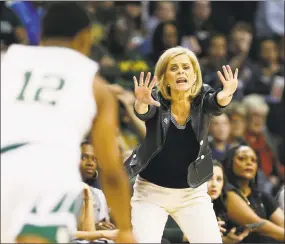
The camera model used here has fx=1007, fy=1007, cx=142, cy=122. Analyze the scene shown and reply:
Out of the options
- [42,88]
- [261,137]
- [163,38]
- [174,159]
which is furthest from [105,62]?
[42,88]

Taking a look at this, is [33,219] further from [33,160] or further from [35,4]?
[35,4]

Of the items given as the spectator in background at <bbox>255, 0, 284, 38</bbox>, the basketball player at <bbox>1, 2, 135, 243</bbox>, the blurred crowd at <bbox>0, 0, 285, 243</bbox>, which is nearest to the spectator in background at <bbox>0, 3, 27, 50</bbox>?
the blurred crowd at <bbox>0, 0, 285, 243</bbox>

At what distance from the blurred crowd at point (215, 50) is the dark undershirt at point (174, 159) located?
9.03 feet

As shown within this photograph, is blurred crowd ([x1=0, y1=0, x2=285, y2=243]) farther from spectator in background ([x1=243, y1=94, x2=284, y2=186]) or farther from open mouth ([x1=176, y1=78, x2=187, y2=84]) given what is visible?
open mouth ([x1=176, y1=78, x2=187, y2=84])

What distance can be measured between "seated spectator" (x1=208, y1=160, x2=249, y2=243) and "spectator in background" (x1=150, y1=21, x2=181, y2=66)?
13.8ft

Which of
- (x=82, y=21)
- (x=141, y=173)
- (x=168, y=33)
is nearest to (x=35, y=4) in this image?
(x=168, y=33)

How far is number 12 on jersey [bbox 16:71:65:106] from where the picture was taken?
15.5 feet

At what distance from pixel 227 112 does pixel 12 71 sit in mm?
7212

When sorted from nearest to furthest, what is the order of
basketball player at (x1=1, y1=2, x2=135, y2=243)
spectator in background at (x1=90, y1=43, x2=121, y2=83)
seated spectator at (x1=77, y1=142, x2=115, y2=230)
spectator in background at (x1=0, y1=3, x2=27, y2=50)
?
basketball player at (x1=1, y1=2, x2=135, y2=243), seated spectator at (x1=77, y1=142, x2=115, y2=230), spectator in background at (x1=90, y1=43, x2=121, y2=83), spectator in background at (x1=0, y1=3, x2=27, y2=50)

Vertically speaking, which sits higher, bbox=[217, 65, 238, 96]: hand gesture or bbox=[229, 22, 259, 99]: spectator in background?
bbox=[229, 22, 259, 99]: spectator in background

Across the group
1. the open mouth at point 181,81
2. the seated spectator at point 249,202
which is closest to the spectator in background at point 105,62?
the seated spectator at point 249,202

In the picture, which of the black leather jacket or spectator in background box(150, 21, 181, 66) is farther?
spectator in background box(150, 21, 181, 66)

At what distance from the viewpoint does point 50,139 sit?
4.66m

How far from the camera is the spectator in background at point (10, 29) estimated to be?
1206cm
